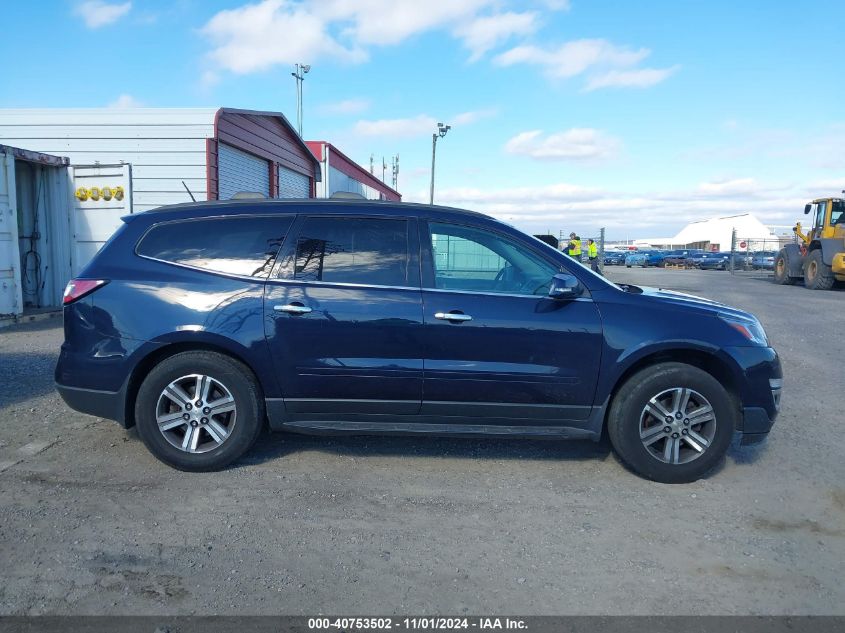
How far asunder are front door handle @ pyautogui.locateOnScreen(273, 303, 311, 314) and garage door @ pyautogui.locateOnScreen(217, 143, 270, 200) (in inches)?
354

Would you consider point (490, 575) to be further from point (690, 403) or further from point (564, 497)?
point (690, 403)

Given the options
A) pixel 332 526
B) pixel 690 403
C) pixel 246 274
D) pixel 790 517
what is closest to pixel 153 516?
pixel 332 526

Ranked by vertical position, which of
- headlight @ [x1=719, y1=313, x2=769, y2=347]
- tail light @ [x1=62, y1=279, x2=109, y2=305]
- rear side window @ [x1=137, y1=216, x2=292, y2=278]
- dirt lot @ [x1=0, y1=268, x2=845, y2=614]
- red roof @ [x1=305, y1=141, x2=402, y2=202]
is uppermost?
red roof @ [x1=305, y1=141, x2=402, y2=202]

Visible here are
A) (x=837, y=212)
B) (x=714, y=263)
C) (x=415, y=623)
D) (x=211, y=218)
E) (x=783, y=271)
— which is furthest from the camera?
(x=714, y=263)

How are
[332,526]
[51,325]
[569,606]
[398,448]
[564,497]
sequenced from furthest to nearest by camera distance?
[51,325], [398,448], [564,497], [332,526], [569,606]

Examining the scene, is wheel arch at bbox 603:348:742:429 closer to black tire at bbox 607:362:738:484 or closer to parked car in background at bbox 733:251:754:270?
black tire at bbox 607:362:738:484

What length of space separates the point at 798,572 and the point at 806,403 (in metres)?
3.63

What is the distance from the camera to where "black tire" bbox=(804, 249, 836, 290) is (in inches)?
840

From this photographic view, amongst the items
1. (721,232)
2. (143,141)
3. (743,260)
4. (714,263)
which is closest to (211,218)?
(143,141)

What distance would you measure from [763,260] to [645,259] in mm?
9918

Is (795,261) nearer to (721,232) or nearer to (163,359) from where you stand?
(163,359)

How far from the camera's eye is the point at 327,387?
4.29 meters

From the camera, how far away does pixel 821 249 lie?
21766mm

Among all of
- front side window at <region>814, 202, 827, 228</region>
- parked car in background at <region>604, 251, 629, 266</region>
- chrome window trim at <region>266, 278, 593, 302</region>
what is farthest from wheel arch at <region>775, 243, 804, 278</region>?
parked car in background at <region>604, 251, 629, 266</region>
